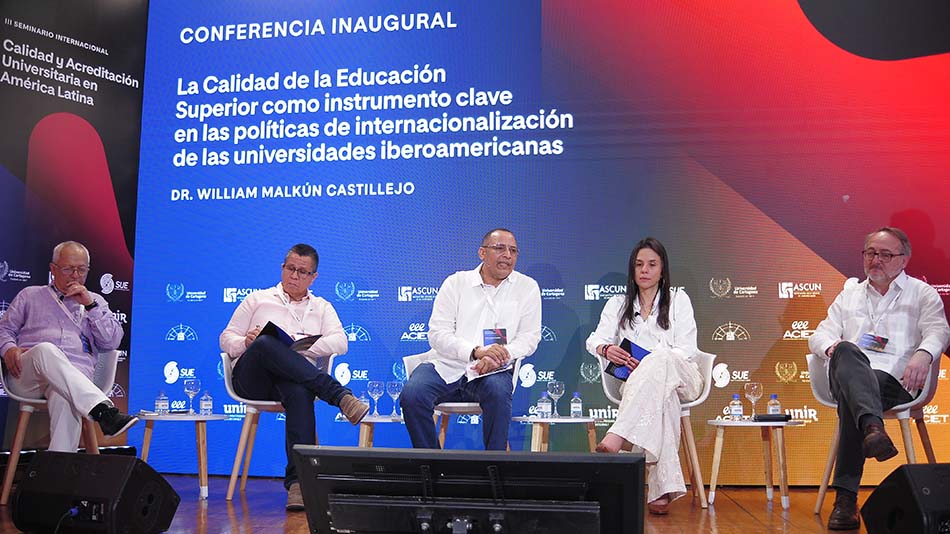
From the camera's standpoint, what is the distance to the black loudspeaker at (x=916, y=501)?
2.53m

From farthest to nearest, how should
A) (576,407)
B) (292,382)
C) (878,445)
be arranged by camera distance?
(576,407) < (292,382) < (878,445)

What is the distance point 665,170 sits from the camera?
5074 mm

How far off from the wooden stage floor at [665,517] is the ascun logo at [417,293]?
51.5 inches

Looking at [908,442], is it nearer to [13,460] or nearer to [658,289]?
[658,289]

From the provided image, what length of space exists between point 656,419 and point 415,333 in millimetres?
1884

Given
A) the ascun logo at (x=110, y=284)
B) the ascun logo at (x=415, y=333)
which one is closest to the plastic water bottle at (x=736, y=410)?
the ascun logo at (x=415, y=333)

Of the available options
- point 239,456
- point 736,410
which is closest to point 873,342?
point 736,410

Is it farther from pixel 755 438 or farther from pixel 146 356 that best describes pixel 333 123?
pixel 755 438

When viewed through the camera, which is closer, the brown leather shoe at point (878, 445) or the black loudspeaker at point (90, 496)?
the black loudspeaker at point (90, 496)

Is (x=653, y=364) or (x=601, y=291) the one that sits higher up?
(x=601, y=291)

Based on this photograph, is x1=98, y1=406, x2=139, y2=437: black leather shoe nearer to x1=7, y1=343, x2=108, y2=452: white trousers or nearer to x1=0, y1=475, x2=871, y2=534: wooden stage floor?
x1=7, y1=343, x2=108, y2=452: white trousers

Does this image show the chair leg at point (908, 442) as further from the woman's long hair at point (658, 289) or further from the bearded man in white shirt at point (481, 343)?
the bearded man in white shirt at point (481, 343)

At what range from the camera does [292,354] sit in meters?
3.94

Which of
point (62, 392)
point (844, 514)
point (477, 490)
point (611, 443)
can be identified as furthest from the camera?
point (62, 392)
